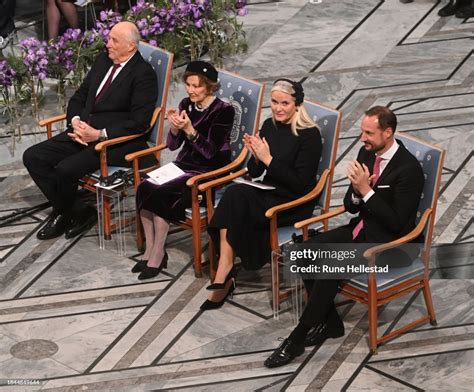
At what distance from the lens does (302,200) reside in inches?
239

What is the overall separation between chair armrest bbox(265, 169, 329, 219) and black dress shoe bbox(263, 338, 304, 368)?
0.67 metres

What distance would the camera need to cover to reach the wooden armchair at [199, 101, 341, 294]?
19.8 feet

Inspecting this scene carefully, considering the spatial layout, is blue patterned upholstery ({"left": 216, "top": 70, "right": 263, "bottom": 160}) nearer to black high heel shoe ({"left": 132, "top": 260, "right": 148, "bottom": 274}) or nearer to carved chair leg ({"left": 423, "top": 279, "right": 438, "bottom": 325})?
black high heel shoe ({"left": 132, "top": 260, "right": 148, "bottom": 274})

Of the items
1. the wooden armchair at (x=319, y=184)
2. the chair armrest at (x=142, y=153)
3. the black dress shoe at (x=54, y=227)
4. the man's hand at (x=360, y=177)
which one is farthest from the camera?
the black dress shoe at (x=54, y=227)

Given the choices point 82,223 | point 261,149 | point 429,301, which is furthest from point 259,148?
point 82,223

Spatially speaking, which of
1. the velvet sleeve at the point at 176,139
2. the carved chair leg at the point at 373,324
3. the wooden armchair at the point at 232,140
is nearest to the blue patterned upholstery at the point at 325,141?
the wooden armchair at the point at 232,140

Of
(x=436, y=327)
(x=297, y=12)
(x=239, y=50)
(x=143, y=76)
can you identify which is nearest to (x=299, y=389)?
(x=436, y=327)

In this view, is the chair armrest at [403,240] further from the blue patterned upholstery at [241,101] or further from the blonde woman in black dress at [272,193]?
the blue patterned upholstery at [241,101]

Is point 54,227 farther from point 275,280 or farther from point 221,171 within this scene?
point 275,280

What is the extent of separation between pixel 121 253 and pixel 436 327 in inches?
78.3

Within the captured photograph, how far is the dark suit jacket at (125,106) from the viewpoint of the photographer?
22.9 feet

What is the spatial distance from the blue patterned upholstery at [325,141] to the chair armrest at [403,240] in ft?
2.11

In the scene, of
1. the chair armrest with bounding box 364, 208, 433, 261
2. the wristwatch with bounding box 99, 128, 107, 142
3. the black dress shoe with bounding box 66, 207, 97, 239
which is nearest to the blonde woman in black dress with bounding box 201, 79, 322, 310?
the chair armrest with bounding box 364, 208, 433, 261

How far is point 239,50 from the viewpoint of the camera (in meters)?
9.60
